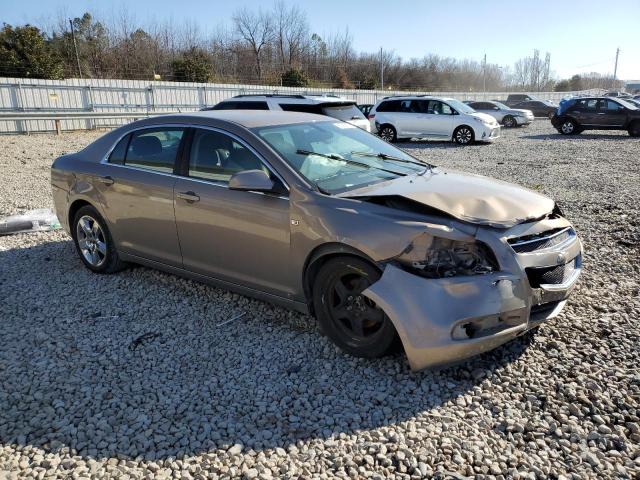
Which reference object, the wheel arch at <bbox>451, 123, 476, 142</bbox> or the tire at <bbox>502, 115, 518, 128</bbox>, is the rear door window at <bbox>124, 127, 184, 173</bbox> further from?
the tire at <bbox>502, 115, 518, 128</bbox>

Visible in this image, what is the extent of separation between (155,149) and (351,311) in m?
2.54

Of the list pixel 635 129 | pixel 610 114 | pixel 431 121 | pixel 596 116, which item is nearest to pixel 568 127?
pixel 596 116

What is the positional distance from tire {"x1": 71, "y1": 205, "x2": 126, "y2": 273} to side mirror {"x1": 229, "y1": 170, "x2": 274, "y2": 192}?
2.07 meters

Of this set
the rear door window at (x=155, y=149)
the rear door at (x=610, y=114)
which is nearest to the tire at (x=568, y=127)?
the rear door at (x=610, y=114)

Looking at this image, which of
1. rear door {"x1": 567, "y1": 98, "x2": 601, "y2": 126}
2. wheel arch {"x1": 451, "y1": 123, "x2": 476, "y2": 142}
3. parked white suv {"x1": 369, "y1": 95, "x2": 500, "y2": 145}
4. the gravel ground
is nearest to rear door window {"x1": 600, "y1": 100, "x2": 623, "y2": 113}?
rear door {"x1": 567, "y1": 98, "x2": 601, "y2": 126}

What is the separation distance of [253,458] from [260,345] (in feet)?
3.97

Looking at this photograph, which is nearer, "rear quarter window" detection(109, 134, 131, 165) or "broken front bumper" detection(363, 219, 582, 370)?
"broken front bumper" detection(363, 219, 582, 370)

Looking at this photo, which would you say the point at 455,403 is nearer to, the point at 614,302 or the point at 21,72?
the point at 614,302

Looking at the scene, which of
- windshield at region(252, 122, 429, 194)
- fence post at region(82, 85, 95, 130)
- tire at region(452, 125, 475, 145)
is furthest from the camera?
fence post at region(82, 85, 95, 130)

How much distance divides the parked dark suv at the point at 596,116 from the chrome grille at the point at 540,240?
20792 millimetres

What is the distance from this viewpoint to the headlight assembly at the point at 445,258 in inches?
125

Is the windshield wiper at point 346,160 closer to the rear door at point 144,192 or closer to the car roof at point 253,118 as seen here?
the car roof at point 253,118

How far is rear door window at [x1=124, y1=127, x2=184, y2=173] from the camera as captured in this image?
4570 millimetres

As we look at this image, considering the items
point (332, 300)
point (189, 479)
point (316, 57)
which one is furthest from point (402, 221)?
point (316, 57)
